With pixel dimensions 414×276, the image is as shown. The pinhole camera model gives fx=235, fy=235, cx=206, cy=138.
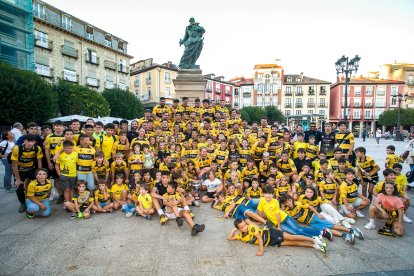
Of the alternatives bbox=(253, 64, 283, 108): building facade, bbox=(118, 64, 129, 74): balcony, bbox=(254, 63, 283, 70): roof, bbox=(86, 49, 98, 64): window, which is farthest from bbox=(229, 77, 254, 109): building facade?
bbox=(86, 49, 98, 64): window

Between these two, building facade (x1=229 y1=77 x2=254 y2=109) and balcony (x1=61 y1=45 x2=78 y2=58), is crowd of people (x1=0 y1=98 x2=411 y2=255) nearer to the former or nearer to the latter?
balcony (x1=61 y1=45 x2=78 y2=58)

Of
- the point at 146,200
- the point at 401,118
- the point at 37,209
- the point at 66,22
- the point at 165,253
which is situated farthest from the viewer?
the point at 401,118

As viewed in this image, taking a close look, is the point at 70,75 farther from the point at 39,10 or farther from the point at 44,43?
the point at 39,10

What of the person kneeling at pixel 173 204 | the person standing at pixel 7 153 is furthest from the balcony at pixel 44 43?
the person kneeling at pixel 173 204

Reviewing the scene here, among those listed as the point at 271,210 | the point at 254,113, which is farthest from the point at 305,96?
the point at 271,210

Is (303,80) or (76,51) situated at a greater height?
(303,80)

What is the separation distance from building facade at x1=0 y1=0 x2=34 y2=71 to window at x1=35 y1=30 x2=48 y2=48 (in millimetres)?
1322

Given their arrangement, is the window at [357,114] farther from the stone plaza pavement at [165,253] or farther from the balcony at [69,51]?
the stone plaza pavement at [165,253]

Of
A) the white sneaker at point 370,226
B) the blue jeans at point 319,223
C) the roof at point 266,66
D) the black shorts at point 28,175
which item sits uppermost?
the roof at point 266,66

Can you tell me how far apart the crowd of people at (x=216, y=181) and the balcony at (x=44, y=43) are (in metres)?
25.2

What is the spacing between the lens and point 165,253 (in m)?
3.98

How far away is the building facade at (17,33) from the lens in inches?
918

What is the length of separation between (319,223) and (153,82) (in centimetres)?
4443

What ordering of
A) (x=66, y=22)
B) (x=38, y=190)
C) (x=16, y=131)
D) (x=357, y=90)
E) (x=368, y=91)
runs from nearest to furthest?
(x=38, y=190), (x=16, y=131), (x=66, y=22), (x=368, y=91), (x=357, y=90)
